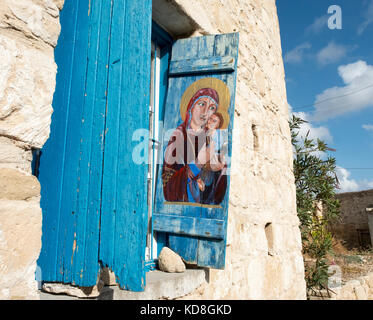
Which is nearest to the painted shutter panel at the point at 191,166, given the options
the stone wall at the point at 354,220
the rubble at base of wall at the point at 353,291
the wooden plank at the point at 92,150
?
the wooden plank at the point at 92,150

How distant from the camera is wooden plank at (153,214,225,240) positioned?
6.59 feet

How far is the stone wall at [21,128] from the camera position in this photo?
0.89 metres

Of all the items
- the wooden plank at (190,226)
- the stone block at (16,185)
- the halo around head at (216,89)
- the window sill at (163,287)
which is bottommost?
the window sill at (163,287)

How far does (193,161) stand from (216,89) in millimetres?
551

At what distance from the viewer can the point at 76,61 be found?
4.63 ft

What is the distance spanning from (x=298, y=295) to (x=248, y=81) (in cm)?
253

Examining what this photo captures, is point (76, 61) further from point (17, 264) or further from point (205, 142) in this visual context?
point (205, 142)

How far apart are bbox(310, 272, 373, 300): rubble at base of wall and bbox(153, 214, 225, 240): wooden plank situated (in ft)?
12.8

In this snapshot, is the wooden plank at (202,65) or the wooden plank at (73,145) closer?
the wooden plank at (73,145)

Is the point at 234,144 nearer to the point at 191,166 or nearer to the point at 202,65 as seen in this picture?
the point at 191,166

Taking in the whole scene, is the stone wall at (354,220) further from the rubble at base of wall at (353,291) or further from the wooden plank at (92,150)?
the wooden plank at (92,150)

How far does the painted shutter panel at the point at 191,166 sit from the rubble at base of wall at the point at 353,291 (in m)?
3.88

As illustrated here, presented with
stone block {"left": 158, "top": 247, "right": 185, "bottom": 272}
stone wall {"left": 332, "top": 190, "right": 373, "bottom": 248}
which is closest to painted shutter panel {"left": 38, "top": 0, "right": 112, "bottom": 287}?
stone block {"left": 158, "top": 247, "right": 185, "bottom": 272}
